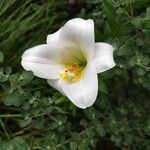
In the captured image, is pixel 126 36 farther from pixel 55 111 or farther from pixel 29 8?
pixel 29 8

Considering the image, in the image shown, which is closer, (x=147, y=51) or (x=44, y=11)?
(x=147, y=51)

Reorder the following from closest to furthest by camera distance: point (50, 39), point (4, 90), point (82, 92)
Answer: point (82, 92) → point (50, 39) → point (4, 90)

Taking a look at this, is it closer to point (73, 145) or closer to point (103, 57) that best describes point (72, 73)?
point (103, 57)

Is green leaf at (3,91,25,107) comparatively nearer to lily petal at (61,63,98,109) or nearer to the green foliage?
the green foliage

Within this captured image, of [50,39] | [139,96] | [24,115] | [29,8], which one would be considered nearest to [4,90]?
[24,115]

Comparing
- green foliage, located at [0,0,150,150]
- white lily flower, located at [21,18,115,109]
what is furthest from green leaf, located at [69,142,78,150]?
white lily flower, located at [21,18,115,109]

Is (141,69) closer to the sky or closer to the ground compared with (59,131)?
closer to the sky

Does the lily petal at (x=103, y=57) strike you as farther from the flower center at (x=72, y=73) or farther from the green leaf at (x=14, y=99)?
the green leaf at (x=14, y=99)
